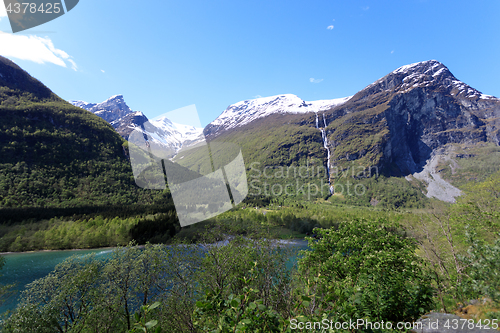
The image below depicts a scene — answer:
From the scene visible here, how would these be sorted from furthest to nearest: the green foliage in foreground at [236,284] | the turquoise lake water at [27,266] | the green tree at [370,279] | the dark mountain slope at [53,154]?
1. the dark mountain slope at [53,154]
2. the turquoise lake water at [27,266]
3. the green foliage in foreground at [236,284]
4. the green tree at [370,279]

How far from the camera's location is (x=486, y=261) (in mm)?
3658

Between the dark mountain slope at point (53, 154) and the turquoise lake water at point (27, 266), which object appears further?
the dark mountain slope at point (53, 154)

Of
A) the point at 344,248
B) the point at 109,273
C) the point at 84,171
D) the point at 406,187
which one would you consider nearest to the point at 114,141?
the point at 84,171

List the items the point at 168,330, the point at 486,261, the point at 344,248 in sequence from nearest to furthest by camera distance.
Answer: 1. the point at 486,261
2. the point at 344,248
3. the point at 168,330

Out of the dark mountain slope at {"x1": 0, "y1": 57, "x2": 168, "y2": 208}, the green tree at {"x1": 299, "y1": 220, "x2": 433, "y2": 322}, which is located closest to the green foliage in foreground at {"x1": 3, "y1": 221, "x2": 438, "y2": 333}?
the green tree at {"x1": 299, "y1": 220, "x2": 433, "y2": 322}

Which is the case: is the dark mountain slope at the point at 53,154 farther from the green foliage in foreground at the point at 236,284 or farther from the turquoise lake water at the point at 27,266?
the green foliage in foreground at the point at 236,284

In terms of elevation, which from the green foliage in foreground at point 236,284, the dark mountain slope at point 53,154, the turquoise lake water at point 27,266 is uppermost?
the dark mountain slope at point 53,154

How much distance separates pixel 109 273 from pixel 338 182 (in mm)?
181730

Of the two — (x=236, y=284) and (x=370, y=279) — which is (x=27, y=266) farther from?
(x=370, y=279)

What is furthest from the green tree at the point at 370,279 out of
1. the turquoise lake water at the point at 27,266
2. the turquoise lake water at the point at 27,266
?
the turquoise lake water at the point at 27,266

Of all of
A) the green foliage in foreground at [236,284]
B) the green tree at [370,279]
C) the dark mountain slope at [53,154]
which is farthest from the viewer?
the dark mountain slope at [53,154]

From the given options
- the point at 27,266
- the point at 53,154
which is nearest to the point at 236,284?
the point at 27,266

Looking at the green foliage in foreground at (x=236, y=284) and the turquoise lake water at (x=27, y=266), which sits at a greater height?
the green foliage in foreground at (x=236, y=284)

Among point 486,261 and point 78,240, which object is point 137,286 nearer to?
point 486,261
